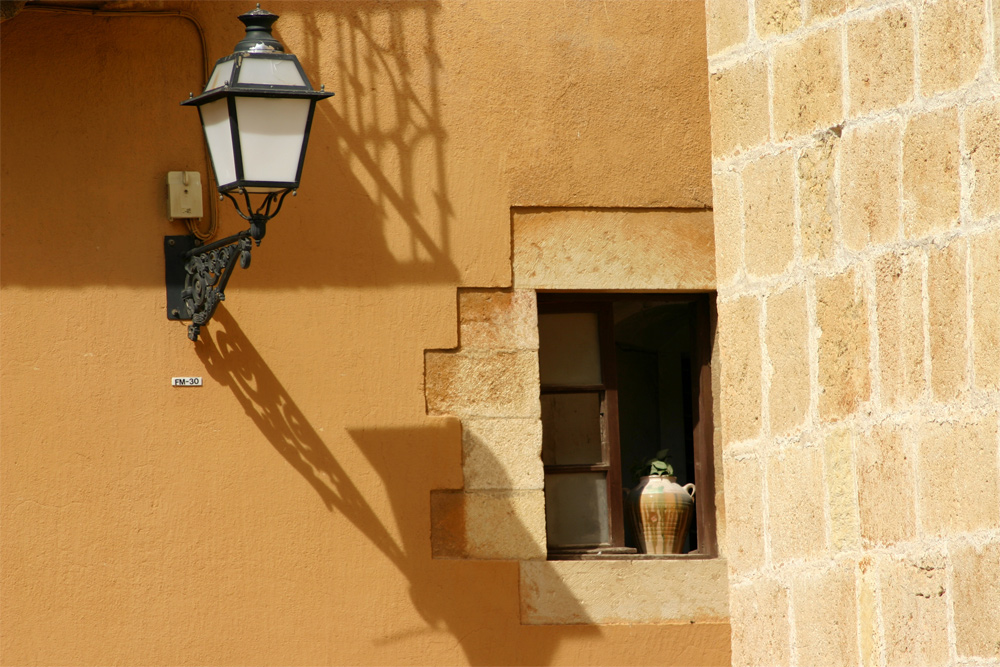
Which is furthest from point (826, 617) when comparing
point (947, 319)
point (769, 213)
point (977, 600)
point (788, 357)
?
point (769, 213)

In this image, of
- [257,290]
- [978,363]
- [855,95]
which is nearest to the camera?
[978,363]

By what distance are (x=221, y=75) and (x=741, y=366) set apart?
1.83 m

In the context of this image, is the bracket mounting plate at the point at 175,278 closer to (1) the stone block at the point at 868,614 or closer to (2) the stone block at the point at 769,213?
(2) the stone block at the point at 769,213

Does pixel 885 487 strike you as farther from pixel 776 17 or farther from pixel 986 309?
pixel 776 17

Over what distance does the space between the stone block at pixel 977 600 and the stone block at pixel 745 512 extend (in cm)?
60

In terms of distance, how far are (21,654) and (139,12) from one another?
2147 mm

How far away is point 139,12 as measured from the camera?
4512mm

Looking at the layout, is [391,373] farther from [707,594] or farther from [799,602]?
[799,602]

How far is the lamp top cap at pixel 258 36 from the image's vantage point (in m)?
3.94

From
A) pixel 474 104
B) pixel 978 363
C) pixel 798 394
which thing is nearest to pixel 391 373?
pixel 474 104

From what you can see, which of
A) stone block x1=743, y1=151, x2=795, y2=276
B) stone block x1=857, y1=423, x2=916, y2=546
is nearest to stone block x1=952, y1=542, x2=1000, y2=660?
stone block x1=857, y1=423, x2=916, y2=546

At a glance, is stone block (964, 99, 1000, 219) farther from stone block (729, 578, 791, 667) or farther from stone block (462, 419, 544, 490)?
stone block (462, 419, 544, 490)

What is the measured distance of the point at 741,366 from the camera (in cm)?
307

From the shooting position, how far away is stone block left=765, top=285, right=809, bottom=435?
288cm
